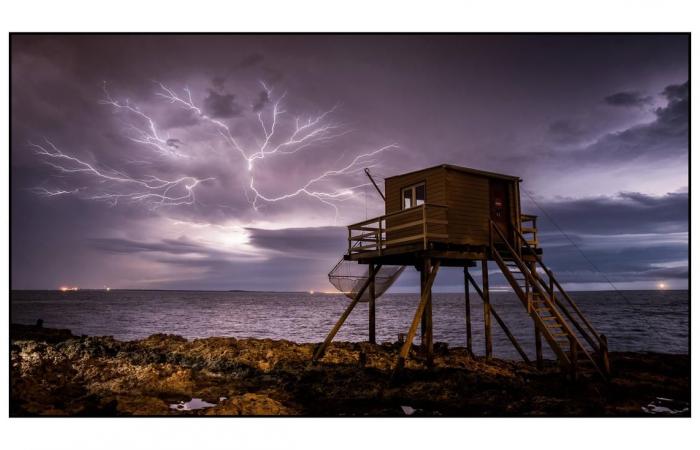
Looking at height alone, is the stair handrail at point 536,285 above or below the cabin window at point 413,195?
below

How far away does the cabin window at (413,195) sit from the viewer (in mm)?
16703

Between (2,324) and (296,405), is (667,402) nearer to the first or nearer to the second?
(296,405)

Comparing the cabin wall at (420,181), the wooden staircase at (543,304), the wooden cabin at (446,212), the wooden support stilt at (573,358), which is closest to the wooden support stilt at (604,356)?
the wooden staircase at (543,304)

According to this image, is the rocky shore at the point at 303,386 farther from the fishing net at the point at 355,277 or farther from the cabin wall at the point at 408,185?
the cabin wall at the point at 408,185

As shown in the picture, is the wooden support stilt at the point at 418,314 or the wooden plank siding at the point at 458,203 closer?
the wooden support stilt at the point at 418,314

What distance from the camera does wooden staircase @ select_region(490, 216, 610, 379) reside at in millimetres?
13336

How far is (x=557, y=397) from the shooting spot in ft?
40.8

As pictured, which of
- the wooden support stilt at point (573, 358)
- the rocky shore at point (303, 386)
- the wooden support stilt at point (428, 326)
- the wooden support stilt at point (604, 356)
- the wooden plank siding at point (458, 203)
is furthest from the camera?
the wooden plank siding at point (458, 203)

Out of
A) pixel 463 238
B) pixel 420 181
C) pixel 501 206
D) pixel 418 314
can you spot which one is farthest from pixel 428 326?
pixel 501 206

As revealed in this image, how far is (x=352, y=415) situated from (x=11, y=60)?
42.0 ft

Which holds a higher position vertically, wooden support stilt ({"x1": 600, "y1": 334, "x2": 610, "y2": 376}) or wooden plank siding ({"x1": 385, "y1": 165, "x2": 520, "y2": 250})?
wooden plank siding ({"x1": 385, "y1": 165, "x2": 520, "y2": 250})

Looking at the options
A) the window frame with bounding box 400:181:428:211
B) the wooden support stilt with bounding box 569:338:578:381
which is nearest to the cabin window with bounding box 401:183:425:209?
A: the window frame with bounding box 400:181:428:211

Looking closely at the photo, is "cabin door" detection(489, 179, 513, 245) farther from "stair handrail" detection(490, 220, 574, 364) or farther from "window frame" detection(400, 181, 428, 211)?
"window frame" detection(400, 181, 428, 211)

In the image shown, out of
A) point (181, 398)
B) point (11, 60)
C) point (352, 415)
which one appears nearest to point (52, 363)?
point (181, 398)
